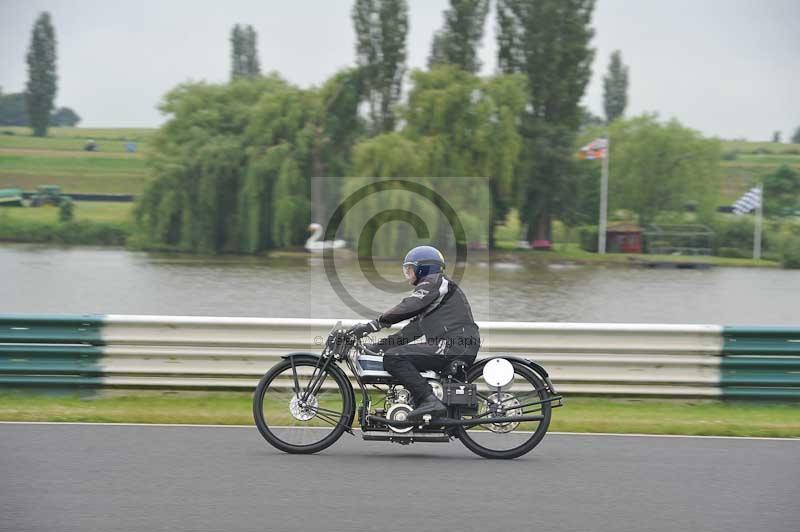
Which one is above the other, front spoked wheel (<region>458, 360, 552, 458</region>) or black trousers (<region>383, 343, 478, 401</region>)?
black trousers (<region>383, 343, 478, 401</region>)

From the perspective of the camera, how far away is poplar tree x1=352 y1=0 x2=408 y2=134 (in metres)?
54.6

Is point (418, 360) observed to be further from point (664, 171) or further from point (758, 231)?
point (664, 171)

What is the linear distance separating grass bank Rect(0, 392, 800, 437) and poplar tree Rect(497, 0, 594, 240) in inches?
1803

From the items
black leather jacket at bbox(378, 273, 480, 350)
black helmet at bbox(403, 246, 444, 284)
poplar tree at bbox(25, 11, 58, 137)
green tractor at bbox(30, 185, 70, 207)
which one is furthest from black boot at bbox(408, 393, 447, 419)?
poplar tree at bbox(25, 11, 58, 137)

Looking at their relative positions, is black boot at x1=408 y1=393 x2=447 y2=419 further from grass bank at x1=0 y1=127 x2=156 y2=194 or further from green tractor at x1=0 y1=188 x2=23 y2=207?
green tractor at x1=0 y1=188 x2=23 y2=207

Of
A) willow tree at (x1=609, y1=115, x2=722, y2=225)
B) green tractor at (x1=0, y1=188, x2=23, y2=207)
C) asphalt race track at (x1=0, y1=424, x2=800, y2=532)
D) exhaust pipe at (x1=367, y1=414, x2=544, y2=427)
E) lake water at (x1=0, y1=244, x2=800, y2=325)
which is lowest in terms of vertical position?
lake water at (x1=0, y1=244, x2=800, y2=325)

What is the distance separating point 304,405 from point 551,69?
52.5 metres

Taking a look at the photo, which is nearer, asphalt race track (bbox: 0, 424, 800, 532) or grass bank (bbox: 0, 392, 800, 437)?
asphalt race track (bbox: 0, 424, 800, 532)

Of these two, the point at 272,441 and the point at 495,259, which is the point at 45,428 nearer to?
the point at 272,441

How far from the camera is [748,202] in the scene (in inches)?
2400

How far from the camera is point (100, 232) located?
5488 cm

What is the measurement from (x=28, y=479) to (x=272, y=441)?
1.88 meters

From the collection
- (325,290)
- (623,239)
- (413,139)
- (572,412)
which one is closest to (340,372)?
(572,412)

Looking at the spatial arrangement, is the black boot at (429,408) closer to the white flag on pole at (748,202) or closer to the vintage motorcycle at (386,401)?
the vintage motorcycle at (386,401)
